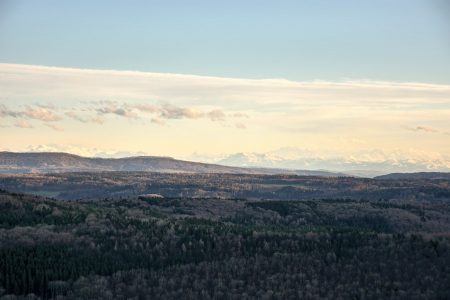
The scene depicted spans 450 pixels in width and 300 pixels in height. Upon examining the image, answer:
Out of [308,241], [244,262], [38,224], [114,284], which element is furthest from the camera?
[38,224]

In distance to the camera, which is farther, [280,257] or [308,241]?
[308,241]

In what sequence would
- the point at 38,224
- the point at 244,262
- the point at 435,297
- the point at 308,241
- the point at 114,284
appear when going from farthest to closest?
the point at 38,224 → the point at 308,241 → the point at 244,262 → the point at 114,284 → the point at 435,297

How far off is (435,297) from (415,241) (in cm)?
2958

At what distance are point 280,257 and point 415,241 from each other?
24.1 metres

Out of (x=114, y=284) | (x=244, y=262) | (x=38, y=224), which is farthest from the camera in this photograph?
(x=38, y=224)

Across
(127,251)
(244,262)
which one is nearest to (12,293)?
(127,251)

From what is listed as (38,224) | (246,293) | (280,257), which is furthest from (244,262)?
(38,224)

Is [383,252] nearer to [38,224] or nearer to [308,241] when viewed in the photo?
[308,241]

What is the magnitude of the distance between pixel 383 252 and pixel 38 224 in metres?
70.5

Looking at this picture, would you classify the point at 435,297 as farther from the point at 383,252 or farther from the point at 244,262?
the point at 244,262

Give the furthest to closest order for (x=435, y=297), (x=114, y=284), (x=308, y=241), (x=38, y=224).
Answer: (x=38, y=224)
(x=308, y=241)
(x=114, y=284)
(x=435, y=297)

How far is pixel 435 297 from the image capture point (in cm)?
9194

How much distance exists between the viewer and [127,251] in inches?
4776

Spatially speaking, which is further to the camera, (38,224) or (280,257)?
(38,224)
